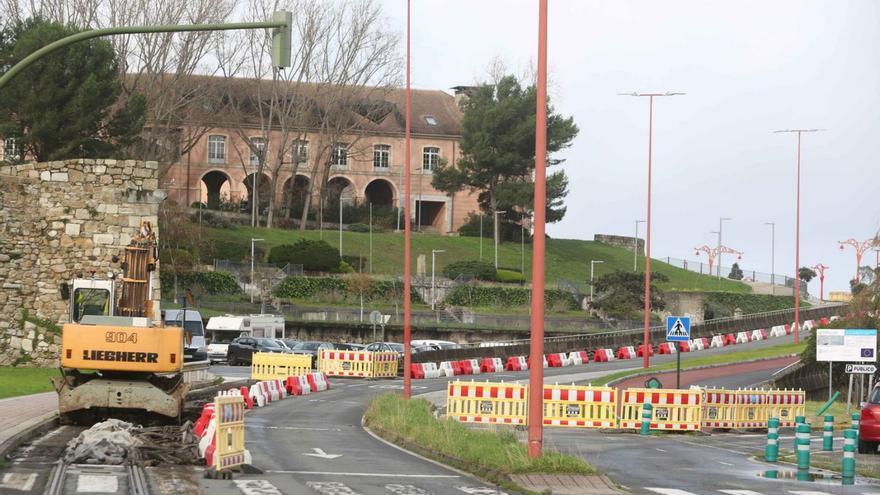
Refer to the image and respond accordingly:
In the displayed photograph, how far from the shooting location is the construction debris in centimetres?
2094

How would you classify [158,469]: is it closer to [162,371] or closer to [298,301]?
[162,371]

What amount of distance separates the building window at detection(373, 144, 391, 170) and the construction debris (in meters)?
96.0

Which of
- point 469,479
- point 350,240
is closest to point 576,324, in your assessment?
point 350,240

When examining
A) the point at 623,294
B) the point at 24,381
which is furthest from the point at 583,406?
the point at 623,294

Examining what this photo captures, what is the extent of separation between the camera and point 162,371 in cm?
2753

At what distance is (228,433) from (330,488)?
7.14 ft

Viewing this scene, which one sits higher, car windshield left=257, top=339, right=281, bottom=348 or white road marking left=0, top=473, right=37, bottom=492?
car windshield left=257, top=339, right=281, bottom=348

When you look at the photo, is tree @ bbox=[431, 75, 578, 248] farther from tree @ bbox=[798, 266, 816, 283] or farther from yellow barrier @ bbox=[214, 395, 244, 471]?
yellow barrier @ bbox=[214, 395, 244, 471]

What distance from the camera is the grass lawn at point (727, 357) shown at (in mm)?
62906

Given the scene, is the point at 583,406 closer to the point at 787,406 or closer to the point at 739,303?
the point at 787,406

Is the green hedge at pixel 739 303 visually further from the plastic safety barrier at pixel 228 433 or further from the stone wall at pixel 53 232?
the plastic safety barrier at pixel 228 433

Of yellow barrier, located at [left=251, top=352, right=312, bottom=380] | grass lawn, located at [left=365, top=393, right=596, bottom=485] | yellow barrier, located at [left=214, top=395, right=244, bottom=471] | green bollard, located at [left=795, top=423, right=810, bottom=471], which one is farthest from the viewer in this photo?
yellow barrier, located at [left=251, top=352, right=312, bottom=380]

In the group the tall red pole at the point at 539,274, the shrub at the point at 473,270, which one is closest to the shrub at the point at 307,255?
the shrub at the point at 473,270

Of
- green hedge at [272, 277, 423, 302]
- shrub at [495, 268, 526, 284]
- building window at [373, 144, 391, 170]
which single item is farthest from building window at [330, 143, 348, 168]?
green hedge at [272, 277, 423, 302]
